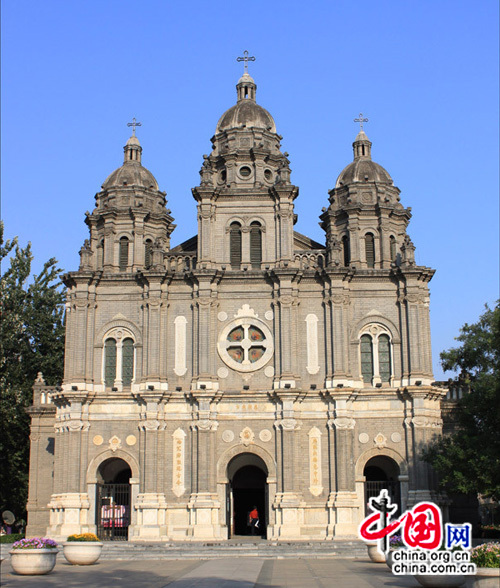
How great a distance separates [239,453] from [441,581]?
22.1 m

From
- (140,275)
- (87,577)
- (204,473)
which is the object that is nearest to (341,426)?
(204,473)

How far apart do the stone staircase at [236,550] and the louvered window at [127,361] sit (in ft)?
29.0

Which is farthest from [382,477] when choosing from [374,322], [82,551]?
[82,551]

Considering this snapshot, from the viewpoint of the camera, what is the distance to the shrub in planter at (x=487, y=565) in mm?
19641

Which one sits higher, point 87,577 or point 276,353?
point 276,353

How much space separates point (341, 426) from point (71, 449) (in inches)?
565

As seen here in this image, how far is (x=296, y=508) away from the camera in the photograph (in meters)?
40.9

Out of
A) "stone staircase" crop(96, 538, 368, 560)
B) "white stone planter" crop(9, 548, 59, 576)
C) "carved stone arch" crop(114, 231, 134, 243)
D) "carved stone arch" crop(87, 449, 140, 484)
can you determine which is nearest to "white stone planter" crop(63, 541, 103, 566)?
"white stone planter" crop(9, 548, 59, 576)

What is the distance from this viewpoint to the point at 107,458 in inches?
1689

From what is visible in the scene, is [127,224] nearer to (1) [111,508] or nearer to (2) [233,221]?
(2) [233,221]

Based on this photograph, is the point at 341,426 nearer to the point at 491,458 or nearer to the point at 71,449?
the point at 491,458

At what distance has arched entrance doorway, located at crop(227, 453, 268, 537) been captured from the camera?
44844 millimetres

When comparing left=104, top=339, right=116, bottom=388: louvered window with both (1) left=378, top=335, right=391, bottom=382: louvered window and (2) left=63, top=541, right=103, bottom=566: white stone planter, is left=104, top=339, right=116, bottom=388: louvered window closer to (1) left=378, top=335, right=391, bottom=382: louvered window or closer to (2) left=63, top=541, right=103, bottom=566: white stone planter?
(2) left=63, top=541, right=103, bottom=566: white stone planter

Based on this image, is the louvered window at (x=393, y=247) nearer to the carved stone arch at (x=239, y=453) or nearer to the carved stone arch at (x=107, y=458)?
the carved stone arch at (x=239, y=453)
